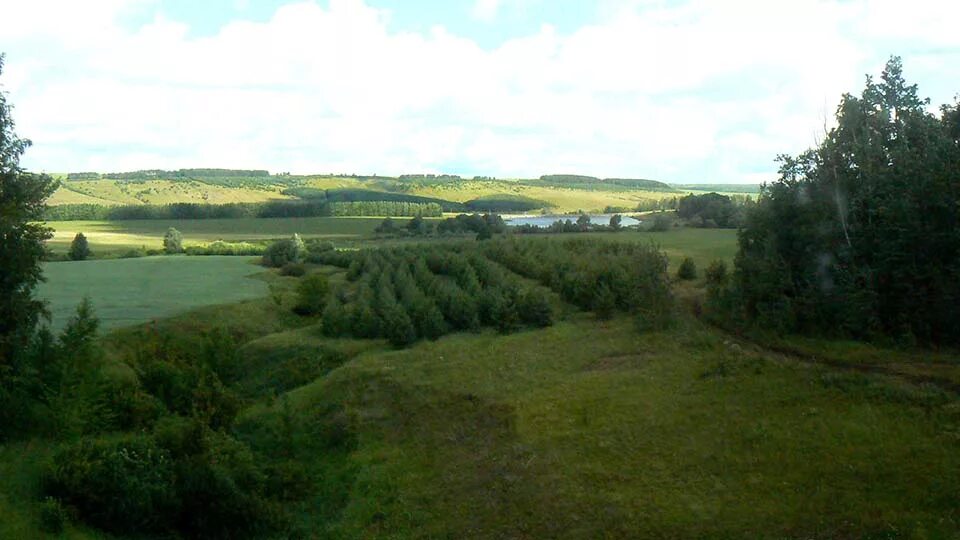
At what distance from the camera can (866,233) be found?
84.1 ft

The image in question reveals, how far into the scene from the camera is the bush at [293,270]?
5653 centimetres

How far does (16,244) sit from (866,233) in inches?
1065

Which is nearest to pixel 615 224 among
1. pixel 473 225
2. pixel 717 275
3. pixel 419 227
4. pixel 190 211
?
pixel 473 225

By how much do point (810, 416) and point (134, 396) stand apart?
17.7m

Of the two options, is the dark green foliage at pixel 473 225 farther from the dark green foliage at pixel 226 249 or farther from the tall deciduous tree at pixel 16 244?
the tall deciduous tree at pixel 16 244

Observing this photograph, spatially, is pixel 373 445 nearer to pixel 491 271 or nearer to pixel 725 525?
pixel 725 525

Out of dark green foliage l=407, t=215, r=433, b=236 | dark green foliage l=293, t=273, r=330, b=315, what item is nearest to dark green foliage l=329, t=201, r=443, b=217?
dark green foliage l=407, t=215, r=433, b=236

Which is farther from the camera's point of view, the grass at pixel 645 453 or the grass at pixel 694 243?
the grass at pixel 694 243

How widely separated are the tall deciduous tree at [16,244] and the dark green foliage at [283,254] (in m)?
38.8

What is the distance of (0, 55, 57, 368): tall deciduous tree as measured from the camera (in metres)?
20.2

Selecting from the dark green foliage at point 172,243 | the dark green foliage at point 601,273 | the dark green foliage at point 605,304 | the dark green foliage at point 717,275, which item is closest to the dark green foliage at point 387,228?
the dark green foliage at point 172,243

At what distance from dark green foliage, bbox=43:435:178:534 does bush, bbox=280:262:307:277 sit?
138 feet

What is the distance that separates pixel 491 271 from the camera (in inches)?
1560

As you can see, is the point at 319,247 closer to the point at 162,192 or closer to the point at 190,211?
the point at 190,211
